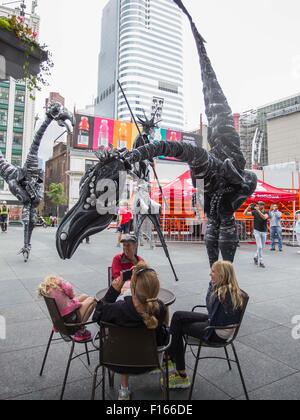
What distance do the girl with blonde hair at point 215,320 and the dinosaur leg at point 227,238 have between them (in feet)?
4.74

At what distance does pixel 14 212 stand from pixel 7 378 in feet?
144

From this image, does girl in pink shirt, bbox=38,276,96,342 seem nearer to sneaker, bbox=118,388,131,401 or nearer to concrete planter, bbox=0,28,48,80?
sneaker, bbox=118,388,131,401

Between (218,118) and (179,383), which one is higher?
(218,118)

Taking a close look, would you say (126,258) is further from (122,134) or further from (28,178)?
(122,134)

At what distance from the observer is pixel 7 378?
2697 mm

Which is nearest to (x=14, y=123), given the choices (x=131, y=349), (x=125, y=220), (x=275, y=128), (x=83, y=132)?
(x=83, y=132)

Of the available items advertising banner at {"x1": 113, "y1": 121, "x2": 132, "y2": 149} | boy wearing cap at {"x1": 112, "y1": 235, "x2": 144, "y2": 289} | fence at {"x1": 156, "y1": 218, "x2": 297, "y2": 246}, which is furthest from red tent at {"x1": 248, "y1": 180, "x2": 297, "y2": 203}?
advertising banner at {"x1": 113, "y1": 121, "x2": 132, "y2": 149}

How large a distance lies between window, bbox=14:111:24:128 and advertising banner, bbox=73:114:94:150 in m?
14.0

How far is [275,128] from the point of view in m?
51.9

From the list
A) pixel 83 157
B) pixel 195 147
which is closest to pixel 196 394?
pixel 195 147

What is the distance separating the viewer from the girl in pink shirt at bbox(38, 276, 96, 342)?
107 inches

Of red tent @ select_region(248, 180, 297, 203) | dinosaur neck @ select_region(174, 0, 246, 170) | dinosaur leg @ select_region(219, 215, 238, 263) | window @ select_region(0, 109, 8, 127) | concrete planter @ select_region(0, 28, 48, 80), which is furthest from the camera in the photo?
window @ select_region(0, 109, 8, 127)

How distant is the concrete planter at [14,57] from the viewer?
3377mm

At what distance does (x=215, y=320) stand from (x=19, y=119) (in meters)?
51.8
